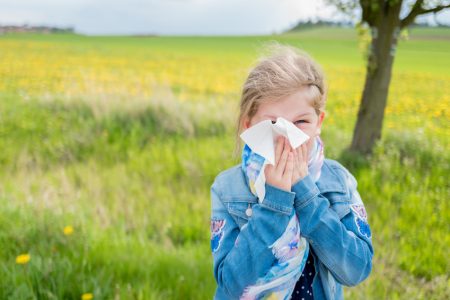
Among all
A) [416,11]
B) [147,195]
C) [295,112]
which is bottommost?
[147,195]

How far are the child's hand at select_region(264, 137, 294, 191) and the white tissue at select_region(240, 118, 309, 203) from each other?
20 millimetres

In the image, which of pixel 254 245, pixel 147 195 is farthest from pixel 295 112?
pixel 147 195

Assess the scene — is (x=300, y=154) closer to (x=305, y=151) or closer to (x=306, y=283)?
(x=305, y=151)

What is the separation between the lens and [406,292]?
3029mm

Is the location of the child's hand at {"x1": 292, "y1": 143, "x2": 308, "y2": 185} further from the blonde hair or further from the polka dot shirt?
the polka dot shirt

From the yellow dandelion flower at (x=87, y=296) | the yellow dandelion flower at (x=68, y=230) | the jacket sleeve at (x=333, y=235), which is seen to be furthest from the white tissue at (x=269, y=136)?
the yellow dandelion flower at (x=68, y=230)

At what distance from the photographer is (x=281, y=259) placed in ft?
4.93

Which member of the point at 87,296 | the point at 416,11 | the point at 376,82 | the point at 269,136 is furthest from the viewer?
the point at 376,82

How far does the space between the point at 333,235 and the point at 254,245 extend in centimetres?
24

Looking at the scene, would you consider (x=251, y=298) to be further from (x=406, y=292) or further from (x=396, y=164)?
(x=396, y=164)

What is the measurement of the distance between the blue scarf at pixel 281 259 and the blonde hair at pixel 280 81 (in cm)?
17

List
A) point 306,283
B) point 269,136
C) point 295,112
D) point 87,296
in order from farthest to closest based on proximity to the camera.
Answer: point 87,296 < point 306,283 < point 295,112 < point 269,136

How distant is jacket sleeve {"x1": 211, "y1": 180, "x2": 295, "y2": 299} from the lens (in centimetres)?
144

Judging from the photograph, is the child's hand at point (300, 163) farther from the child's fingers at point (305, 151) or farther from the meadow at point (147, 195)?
the meadow at point (147, 195)
